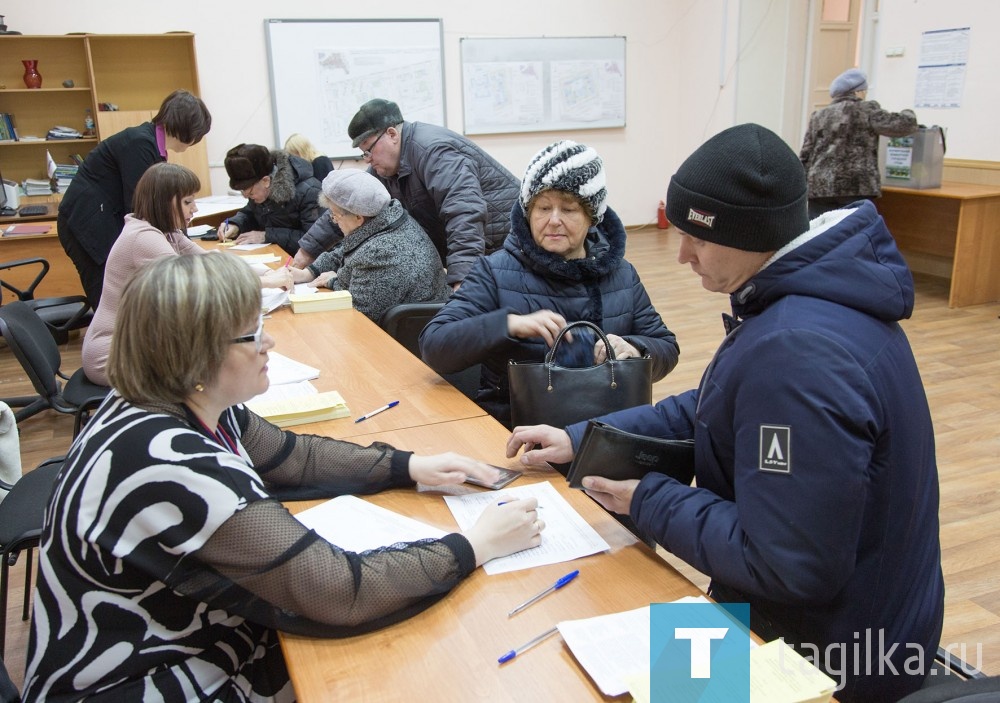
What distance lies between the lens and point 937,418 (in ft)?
12.3

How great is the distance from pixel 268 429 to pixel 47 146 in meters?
6.19

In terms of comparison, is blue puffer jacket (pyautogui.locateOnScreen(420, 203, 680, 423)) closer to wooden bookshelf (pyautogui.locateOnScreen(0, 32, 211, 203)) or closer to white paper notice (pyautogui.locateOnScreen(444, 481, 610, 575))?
white paper notice (pyautogui.locateOnScreen(444, 481, 610, 575))

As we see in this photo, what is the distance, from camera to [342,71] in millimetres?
7594

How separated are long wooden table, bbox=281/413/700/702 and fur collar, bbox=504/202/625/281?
832mm

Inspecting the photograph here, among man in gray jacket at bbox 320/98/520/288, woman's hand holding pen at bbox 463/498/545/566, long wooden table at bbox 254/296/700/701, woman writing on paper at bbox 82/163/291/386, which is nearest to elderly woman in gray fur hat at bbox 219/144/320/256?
man in gray jacket at bbox 320/98/520/288

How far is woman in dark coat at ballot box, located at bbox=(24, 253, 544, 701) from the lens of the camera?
42.9 inches

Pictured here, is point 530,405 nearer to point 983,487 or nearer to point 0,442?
point 0,442

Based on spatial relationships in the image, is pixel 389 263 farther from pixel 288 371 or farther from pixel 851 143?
pixel 851 143

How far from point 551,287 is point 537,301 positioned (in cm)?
5

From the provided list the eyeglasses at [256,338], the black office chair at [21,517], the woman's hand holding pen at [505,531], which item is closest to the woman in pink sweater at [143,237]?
the black office chair at [21,517]

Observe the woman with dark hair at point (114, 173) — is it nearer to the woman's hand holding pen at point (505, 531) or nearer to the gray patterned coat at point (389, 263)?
the gray patterned coat at point (389, 263)

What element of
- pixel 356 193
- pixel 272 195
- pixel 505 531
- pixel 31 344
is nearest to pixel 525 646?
pixel 505 531

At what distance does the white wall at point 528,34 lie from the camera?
274 inches

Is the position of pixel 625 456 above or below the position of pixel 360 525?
above
